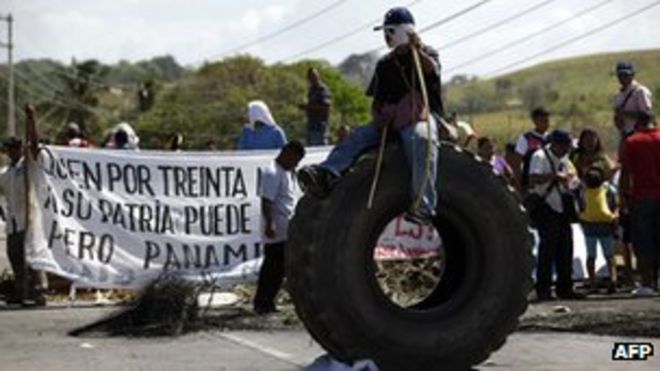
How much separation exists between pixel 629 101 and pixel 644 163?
125cm

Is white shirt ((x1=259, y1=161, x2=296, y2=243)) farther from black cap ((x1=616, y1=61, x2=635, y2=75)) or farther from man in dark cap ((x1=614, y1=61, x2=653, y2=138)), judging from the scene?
black cap ((x1=616, y1=61, x2=635, y2=75))

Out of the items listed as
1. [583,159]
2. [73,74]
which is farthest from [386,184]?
[73,74]

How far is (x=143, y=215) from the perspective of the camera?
45.1 feet

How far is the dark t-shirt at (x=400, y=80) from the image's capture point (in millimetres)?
8289

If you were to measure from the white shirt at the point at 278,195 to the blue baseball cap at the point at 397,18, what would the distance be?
171 inches

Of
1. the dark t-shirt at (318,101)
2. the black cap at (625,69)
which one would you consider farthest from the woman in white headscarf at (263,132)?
the black cap at (625,69)

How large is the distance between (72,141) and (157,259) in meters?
3.14

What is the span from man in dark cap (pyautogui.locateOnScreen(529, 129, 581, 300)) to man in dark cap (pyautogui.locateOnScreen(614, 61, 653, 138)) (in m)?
0.94

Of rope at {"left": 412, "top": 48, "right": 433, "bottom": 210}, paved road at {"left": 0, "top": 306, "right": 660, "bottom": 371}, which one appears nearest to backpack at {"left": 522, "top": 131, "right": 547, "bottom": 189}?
paved road at {"left": 0, "top": 306, "right": 660, "bottom": 371}

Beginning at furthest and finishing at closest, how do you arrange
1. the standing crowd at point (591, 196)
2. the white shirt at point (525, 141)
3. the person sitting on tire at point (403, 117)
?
1. the white shirt at point (525, 141)
2. the standing crowd at point (591, 196)
3. the person sitting on tire at point (403, 117)

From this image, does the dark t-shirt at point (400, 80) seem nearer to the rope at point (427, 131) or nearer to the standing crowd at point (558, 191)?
the rope at point (427, 131)

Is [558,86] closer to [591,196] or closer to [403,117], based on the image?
[591,196]

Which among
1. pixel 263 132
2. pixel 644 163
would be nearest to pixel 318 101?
pixel 263 132

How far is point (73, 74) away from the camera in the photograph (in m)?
97.9
